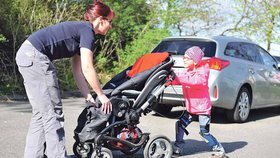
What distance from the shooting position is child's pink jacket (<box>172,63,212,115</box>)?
20.1 feet

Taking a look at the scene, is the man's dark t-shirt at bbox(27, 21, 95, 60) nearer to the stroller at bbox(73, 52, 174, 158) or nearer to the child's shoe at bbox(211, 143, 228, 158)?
the stroller at bbox(73, 52, 174, 158)

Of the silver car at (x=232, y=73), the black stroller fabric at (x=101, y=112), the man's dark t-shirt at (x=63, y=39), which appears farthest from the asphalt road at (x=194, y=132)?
the man's dark t-shirt at (x=63, y=39)

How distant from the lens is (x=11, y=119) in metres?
8.48

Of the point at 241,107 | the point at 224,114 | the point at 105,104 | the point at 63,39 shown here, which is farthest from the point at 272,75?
the point at 63,39

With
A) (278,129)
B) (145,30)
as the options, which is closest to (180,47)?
(278,129)

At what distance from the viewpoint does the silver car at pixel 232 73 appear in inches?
336

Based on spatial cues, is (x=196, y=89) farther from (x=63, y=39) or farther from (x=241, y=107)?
(x=241, y=107)

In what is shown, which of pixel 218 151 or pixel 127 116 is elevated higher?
pixel 127 116

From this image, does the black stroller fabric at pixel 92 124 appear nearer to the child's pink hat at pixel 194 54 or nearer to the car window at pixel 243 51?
the child's pink hat at pixel 194 54

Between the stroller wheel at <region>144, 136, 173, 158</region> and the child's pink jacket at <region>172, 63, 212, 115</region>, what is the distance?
24.0 inches

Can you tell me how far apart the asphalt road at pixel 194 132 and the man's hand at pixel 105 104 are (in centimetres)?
120

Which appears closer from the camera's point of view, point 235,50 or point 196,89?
point 196,89

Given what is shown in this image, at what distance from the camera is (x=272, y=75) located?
1028cm

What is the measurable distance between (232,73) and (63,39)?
15.8 feet
